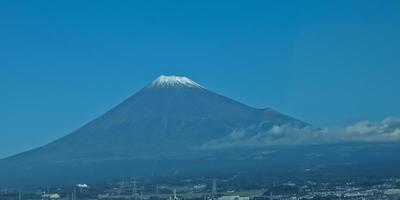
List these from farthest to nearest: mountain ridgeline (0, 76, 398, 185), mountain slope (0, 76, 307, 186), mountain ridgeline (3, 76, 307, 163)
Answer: mountain ridgeline (3, 76, 307, 163) < mountain slope (0, 76, 307, 186) < mountain ridgeline (0, 76, 398, 185)

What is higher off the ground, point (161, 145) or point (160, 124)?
point (160, 124)

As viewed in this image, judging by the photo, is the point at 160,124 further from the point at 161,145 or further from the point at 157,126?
the point at 161,145

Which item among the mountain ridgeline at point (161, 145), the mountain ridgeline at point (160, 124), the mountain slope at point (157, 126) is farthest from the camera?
the mountain ridgeline at point (160, 124)

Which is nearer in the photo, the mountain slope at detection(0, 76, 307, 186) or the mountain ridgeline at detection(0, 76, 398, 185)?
the mountain ridgeline at detection(0, 76, 398, 185)

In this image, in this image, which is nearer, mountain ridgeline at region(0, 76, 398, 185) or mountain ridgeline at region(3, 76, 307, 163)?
mountain ridgeline at region(0, 76, 398, 185)

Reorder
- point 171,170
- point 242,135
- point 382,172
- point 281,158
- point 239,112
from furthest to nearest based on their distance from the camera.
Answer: point 239,112, point 242,135, point 281,158, point 171,170, point 382,172

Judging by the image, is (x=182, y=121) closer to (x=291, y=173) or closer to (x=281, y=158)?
(x=281, y=158)

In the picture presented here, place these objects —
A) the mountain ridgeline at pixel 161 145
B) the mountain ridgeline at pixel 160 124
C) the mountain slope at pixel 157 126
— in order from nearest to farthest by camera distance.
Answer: the mountain ridgeline at pixel 161 145 → the mountain slope at pixel 157 126 → the mountain ridgeline at pixel 160 124

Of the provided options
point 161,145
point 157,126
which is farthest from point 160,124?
point 161,145

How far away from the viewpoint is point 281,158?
3467 inches

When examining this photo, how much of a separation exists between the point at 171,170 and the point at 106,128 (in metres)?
17.1

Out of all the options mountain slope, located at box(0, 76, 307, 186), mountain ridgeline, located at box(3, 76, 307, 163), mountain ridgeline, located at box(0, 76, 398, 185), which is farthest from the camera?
mountain ridgeline, located at box(3, 76, 307, 163)

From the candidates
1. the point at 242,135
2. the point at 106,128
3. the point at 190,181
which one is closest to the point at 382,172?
the point at 190,181

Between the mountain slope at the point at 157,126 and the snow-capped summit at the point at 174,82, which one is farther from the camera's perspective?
the snow-capped summit at the point at 174,82
